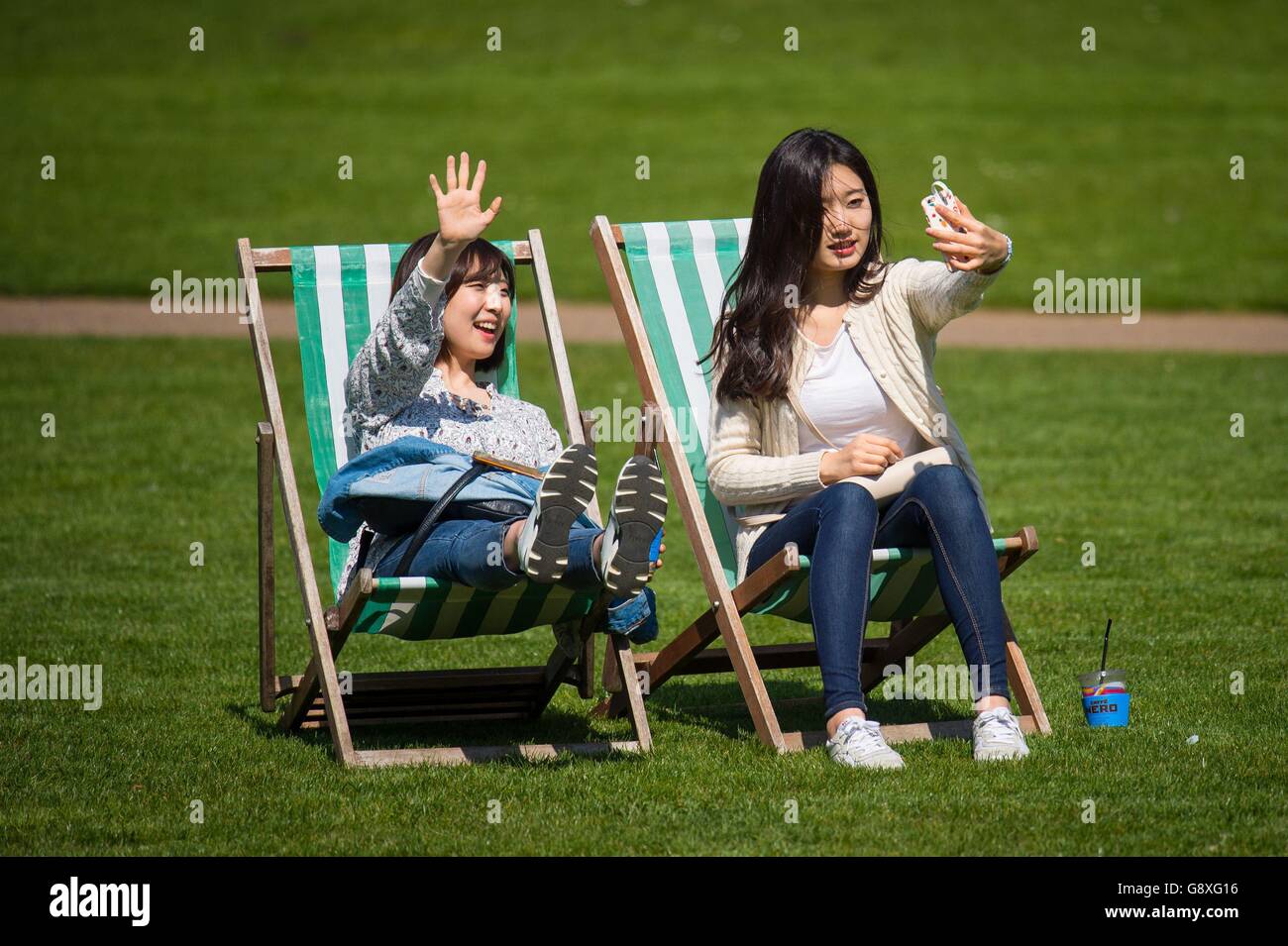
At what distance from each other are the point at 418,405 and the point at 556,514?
2.76ft

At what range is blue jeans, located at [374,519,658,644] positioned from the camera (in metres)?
3.94

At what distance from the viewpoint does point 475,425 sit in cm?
456

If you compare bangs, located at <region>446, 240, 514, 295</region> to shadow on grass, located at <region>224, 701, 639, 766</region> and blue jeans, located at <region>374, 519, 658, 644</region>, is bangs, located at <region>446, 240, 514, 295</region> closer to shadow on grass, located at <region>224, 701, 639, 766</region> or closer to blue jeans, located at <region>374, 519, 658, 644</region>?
blue jeans, located at <region>374, 519, 658, 644</region>

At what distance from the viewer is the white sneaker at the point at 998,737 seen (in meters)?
4.12

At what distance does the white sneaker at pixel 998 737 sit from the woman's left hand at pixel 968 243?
1.07 metres

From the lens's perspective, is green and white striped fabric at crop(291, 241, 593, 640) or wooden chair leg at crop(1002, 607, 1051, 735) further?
green and white striped fabric at crop(291, 241, 593, 640)

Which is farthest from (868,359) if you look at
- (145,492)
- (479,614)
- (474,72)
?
(474,72)

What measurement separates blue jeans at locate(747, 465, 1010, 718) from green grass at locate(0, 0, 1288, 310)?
10.3 metres

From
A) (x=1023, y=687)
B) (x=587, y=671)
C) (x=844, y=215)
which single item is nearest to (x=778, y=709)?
(x=587, y=671)

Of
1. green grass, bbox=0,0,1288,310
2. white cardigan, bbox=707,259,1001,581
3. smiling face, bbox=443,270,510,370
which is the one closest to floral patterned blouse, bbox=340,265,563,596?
smiling face, bbox=443,270,510,370

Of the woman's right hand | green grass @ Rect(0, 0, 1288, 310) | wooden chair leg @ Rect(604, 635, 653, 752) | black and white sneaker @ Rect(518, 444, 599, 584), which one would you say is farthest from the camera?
green grass @ Rect(0, 0, 1288, 310)

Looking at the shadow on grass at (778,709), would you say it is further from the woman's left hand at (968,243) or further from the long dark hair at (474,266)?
the woman's left hand at (968,243)

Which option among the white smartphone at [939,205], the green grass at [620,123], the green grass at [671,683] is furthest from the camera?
the green grass at [620,123]

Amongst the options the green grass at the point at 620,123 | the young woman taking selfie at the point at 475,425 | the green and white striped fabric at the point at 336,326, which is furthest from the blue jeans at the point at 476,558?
the green grass at the point at 620,123
